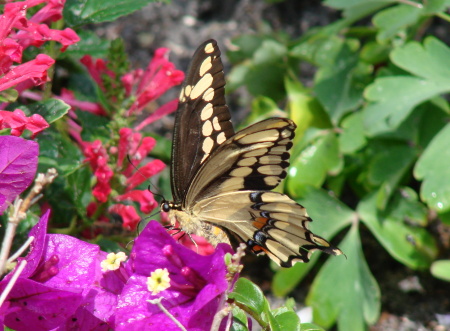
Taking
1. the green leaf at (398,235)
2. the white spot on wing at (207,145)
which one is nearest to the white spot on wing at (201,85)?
the white spot on wing at (207,145)

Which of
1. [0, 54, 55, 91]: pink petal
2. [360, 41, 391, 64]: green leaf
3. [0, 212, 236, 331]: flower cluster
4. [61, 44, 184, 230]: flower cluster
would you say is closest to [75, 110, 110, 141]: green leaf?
[61, 44, 184, 230]: flower cluster

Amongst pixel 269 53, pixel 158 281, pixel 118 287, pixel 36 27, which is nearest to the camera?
pixel 158 281

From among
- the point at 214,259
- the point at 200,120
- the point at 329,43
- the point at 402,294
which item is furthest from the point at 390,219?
the point at 214,259

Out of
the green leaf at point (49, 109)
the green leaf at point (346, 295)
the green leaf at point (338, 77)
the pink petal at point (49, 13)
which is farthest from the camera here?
the green leaf at point (338, 77)

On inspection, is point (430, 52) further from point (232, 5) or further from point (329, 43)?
point (232, 5)

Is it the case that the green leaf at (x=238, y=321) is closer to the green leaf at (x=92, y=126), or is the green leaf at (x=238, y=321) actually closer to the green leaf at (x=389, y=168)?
the green leaf at (x=92, y=126)

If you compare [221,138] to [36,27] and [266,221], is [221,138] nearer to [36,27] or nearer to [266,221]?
[266,221]

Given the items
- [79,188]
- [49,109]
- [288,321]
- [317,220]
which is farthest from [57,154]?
[317,220]
